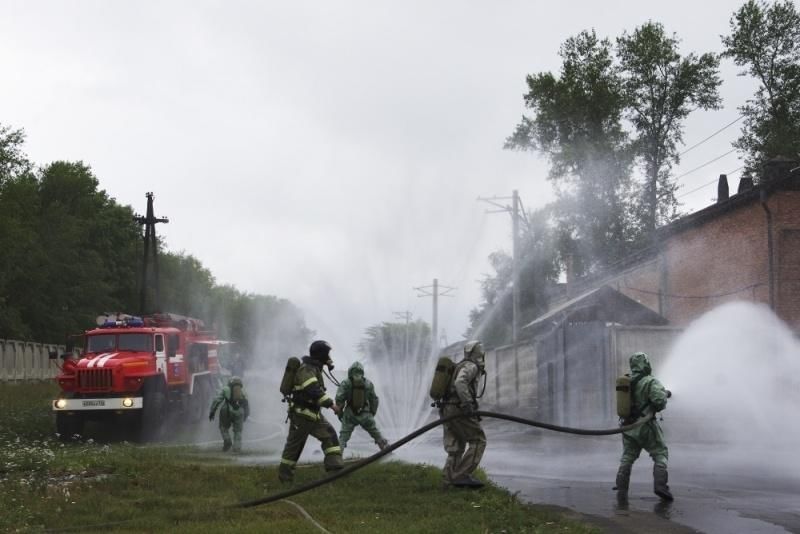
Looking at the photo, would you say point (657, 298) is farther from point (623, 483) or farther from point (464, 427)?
point (464, 427)

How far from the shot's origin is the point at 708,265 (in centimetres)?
3897

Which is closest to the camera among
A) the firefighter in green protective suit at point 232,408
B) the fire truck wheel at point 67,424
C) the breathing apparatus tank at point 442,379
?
the breathing apparatus tank at point 442,379

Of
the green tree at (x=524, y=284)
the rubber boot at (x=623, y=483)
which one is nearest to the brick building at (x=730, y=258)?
the green tree at (x=524, y=284)

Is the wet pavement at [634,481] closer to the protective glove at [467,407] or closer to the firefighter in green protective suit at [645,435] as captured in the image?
the firefighter in green protective suit at [645,435]

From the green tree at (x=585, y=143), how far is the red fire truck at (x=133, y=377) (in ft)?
81.8

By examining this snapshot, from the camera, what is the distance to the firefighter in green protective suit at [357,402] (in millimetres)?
15062

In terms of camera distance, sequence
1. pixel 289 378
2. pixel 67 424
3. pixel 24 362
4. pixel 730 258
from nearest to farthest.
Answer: pixel 289 378, pixel 67 424, pixel 730 258, pixel 24 362

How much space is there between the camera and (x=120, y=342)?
22.8 m

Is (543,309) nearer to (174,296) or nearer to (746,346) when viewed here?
(746,346)

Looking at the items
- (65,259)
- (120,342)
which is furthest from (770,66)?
(65,259)

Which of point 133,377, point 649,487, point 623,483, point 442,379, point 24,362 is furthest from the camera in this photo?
point 24,362

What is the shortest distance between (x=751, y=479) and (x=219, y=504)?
8277 mm

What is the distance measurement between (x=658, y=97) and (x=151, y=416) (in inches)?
1328

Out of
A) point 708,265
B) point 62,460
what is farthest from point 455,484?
point 708,265
